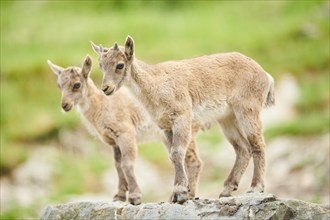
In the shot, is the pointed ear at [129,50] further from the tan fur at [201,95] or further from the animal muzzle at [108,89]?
the animal muzzle at [108,89]

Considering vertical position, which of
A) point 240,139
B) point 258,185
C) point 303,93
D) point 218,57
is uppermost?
point 303,93

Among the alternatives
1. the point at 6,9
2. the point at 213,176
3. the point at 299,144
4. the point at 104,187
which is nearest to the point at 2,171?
the point at 104,187

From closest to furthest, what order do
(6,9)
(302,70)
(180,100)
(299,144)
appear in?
(180,100), (299,144), (302,70), (6,9)

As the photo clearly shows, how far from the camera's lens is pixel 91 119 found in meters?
15.3

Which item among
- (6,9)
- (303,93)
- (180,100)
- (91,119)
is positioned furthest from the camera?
(6,9)

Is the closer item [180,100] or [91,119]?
[180,100]

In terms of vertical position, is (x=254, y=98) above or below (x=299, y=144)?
below

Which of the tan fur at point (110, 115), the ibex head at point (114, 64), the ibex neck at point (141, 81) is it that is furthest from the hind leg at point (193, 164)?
the ibex head at point (114, 64)

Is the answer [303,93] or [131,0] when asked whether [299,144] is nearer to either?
[303,93]

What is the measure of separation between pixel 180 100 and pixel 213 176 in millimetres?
11106

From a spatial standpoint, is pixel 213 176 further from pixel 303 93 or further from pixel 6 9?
pixel 6 9

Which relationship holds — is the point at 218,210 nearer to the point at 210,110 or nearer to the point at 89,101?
the point at 210,110

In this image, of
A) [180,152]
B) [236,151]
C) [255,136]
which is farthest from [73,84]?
[255,136]

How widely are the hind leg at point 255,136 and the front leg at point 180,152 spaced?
1.11 m
